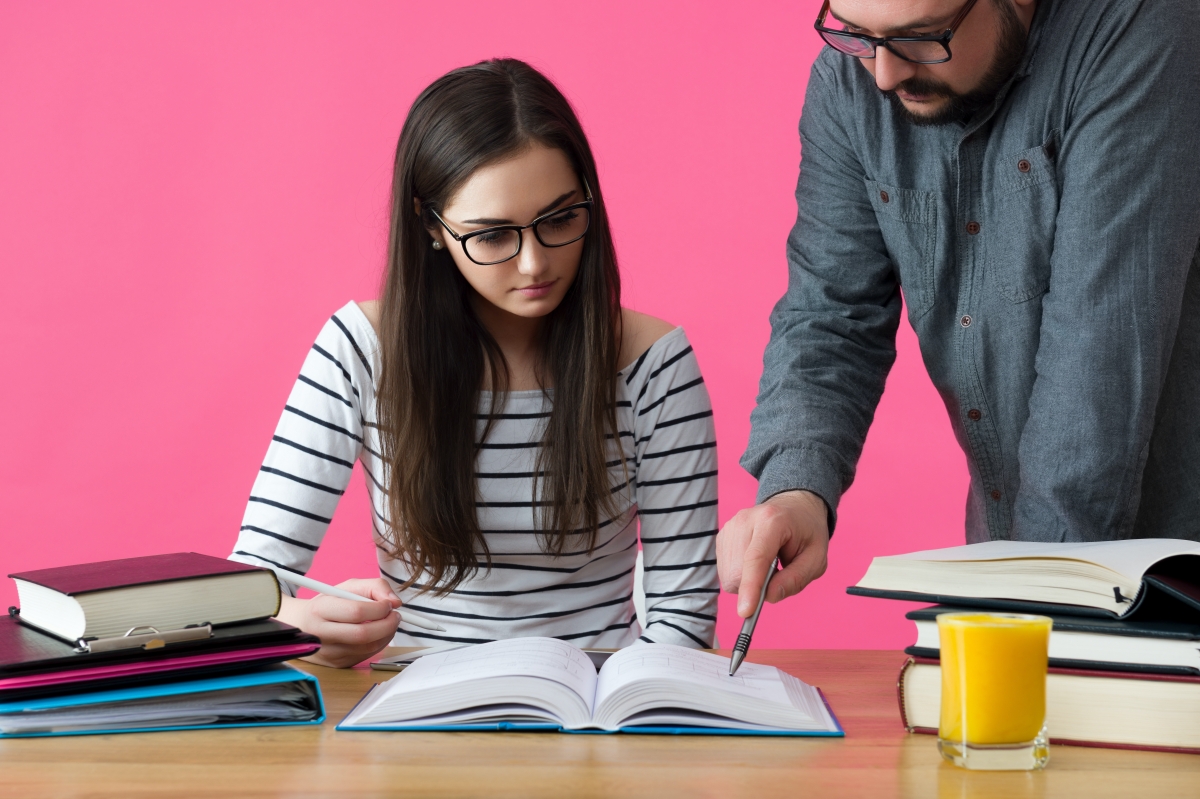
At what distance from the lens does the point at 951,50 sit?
4.15 ft

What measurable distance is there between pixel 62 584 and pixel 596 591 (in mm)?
835

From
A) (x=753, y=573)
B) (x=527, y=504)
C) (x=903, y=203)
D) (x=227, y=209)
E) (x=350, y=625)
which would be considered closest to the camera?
(x=753, y=573)

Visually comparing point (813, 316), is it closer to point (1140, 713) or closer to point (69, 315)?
point (1140, 713)

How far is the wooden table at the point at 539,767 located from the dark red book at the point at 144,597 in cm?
10

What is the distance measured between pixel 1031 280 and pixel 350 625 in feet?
2.97

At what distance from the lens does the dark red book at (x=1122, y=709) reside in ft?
2.76

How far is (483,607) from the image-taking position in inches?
63.4

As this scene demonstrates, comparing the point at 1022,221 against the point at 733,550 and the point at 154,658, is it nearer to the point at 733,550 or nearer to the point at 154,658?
the point at 733,550

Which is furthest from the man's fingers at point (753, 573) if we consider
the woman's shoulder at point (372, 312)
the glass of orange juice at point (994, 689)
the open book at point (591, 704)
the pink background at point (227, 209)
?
the pink background at point (227, 209)

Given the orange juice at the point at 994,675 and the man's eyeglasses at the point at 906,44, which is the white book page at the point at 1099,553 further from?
the man's eyeglasses at the point at 906,44

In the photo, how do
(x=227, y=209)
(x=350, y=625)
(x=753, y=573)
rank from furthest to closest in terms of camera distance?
(x=227, y=209), (x=350, y=625), (x=753, y=573)

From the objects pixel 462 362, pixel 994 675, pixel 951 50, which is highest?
pixel 951 50

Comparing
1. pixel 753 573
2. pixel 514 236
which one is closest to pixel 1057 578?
pixel 753 573

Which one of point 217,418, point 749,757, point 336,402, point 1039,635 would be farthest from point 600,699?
point 217,418
